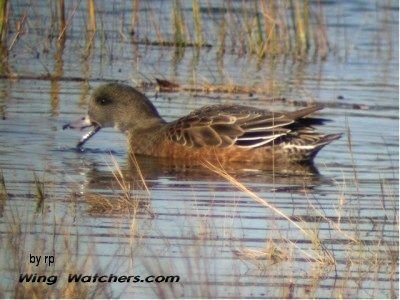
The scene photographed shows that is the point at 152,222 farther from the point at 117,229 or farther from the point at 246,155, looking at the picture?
the point at 246,155

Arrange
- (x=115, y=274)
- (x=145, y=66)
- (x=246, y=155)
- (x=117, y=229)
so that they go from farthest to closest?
(x=145, y=66) < (x=246, y=155) < (x=117, y=229) < (x=115, y=274)

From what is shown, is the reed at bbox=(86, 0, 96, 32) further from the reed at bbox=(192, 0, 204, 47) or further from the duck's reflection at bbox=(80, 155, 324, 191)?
the duck's reflection at bbox=(80, 155, 324, 191)

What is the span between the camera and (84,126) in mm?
10141

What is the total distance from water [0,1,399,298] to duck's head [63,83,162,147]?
187 mm

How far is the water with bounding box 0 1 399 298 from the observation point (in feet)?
20.2

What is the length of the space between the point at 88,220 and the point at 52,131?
3.25 meters

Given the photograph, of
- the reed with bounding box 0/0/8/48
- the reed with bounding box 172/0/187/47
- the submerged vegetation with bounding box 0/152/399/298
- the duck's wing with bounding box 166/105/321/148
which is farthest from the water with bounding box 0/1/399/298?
the reed with bounding box 0/0/8/48

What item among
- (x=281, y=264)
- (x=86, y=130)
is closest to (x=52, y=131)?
(x=86, y=130)

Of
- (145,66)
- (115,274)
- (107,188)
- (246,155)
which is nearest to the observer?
(115,274)

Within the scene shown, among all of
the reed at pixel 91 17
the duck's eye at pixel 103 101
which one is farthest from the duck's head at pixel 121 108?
the reed at pixel 91 17

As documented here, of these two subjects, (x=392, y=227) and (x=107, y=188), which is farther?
(x=107, y=188)

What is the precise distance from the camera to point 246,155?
32.2 feet

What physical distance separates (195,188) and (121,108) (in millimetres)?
2132

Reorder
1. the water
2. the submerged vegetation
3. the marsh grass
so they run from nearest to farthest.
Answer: the marsh grass
the submerged vegetation
the water
